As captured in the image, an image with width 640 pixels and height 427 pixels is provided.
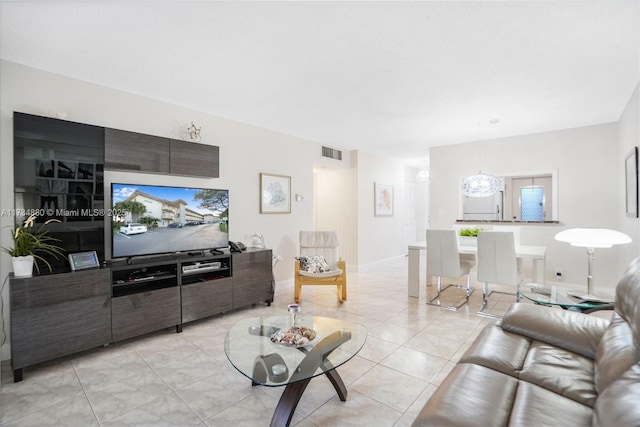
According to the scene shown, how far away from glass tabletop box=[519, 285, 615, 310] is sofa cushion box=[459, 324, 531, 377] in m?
0.79

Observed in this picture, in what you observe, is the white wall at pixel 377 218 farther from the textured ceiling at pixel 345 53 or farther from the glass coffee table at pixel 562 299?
the glass coffee table at pixel 562 299

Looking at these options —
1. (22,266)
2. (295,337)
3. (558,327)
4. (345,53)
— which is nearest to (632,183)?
(558,327)

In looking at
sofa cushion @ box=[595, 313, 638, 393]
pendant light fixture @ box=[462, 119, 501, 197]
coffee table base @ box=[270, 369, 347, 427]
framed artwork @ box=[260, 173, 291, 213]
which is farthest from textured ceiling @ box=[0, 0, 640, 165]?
coffee table base @ box=[270, 369, 347, 427]

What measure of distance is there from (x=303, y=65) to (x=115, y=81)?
6.03 feet

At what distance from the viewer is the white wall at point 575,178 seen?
177 inches

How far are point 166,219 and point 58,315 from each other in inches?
48.0

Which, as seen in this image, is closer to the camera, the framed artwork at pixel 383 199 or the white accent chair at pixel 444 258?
the white accent chair at pixel 444 258

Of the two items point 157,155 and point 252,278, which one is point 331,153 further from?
point 157,155

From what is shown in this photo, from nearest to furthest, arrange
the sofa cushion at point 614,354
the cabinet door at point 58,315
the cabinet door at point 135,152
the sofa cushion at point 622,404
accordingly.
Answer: the sofa cushion at point 622,404
the sofa cushion at point 614,354
the cabinet door at point 58,315
the cabinet door at point 135,152

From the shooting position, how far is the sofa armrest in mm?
1782

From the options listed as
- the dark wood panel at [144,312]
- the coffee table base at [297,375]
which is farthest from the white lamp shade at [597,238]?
the dark wood panel at [144,312]

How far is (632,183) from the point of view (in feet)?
10.9

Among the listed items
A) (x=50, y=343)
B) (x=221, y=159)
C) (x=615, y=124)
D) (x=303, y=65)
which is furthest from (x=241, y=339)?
(x=615, y=124)

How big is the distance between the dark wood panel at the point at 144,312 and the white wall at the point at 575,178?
5.25 meters
